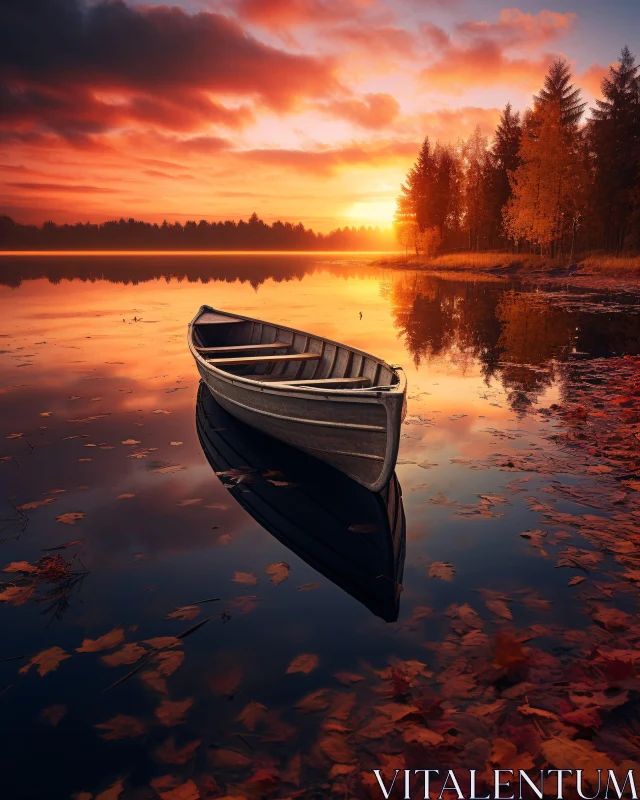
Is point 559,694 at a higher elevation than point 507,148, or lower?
lower

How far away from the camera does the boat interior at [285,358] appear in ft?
33.3

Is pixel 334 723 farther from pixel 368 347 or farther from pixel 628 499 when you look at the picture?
pixel 368 347

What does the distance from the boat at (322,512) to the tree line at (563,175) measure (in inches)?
1748

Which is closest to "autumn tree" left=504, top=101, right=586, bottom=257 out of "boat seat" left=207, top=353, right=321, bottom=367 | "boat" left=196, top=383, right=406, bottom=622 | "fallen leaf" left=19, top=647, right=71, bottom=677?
"boat seat" left=207, top=353, right=321, bottom=367

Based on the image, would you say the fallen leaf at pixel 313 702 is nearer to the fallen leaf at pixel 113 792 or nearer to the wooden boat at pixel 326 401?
the fallen leaf at pixel 113 792

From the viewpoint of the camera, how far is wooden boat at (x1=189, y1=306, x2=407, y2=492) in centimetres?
744

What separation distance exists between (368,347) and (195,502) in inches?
549

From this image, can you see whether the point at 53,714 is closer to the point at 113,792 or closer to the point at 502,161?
the point at 113,792

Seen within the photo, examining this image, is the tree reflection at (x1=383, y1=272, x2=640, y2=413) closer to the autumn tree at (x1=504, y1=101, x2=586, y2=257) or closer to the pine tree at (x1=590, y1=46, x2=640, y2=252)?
the autumn tree at (x1=504, y1=101, x2=586, y2=257)

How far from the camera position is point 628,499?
23.7ft

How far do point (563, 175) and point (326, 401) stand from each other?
46670 mm

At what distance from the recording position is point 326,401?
7.92 meters

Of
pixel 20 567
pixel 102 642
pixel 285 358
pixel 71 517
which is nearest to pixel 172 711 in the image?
pixel 102 642

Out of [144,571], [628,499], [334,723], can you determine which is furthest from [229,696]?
[628,499]
